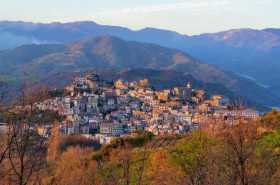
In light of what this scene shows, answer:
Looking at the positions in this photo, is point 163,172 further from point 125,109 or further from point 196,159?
point 125,109

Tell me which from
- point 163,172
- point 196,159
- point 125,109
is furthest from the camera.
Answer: point 125,109

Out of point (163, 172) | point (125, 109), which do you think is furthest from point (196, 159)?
point (125, 109)

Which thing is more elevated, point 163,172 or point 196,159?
point 196,159

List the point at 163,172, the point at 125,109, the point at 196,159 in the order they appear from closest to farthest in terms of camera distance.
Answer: the point at 196,159 < the point at 163,172 < the point at 125,109

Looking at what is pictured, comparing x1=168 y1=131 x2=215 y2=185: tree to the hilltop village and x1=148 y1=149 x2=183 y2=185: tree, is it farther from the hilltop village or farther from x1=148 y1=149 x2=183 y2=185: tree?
the hilltop village

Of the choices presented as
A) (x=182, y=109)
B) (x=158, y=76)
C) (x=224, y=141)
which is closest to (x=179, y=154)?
(x=224, y=141)

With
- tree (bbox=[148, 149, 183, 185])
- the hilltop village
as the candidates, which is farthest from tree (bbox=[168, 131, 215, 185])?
the hilltop village

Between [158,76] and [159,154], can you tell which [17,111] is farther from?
[158,76]

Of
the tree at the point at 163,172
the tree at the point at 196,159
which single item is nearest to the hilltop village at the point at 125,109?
the tree at the point at 163,172

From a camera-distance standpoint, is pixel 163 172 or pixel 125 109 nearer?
pixel 163 172

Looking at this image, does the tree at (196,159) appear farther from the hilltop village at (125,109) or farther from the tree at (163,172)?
the hilltop village at (125,109)
